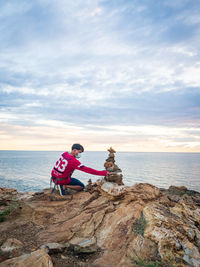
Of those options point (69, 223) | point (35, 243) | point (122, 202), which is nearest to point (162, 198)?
point (122, 202)

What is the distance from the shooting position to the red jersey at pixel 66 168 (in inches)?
419

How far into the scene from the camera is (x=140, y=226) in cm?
802

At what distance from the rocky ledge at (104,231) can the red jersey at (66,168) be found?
1158 mm

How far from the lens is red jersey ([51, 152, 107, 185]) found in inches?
419

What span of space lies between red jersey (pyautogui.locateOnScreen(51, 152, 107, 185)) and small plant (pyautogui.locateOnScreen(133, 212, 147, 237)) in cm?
320

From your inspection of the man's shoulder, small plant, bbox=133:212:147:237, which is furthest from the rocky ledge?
the man's shoulder

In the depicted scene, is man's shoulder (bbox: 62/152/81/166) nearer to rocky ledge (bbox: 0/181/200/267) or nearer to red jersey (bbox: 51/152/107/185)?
red jersey (bbox: 51/152/107/185)

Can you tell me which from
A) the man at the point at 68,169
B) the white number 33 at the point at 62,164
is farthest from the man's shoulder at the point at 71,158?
the white number 33 at the point at 62,164

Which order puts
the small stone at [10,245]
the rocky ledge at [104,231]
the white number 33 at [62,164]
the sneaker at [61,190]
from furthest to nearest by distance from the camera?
the sneaker at [61,190]
the white number 33 at [62,164]
the small stone at [10,245]
the rocky ledge at [104,231]

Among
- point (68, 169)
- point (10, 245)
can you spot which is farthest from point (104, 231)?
point (68, 169)

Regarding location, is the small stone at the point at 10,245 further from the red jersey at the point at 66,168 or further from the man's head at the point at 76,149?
the man's head at the point at 76,149

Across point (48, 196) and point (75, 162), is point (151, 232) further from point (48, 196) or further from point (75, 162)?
point (48, 196)

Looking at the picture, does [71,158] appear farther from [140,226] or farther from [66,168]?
[140,226]

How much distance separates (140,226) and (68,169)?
5.20 meters
